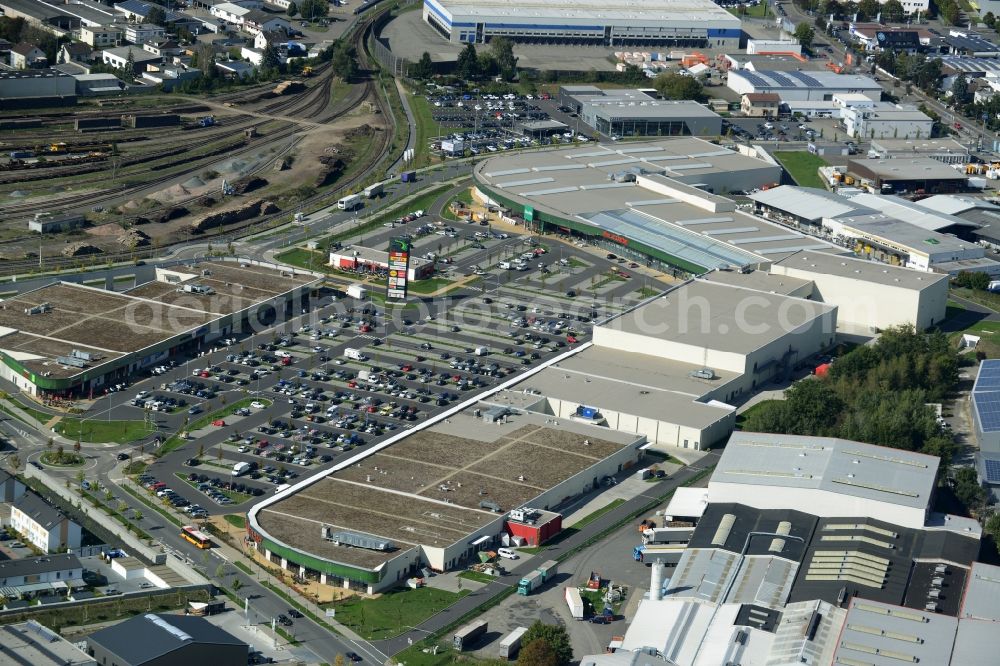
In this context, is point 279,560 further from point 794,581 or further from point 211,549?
point 794,581

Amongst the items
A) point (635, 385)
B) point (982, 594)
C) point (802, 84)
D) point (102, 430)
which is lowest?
point (102, 430)

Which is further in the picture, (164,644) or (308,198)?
(308,198)

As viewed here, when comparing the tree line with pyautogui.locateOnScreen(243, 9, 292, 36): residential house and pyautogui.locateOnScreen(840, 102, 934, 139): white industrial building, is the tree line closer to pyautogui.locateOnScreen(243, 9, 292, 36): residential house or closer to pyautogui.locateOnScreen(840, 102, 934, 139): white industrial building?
pyautogui.locateOnScreen(840, 102, 934, 139): white industrial building

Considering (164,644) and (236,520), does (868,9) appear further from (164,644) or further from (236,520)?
(164,644)

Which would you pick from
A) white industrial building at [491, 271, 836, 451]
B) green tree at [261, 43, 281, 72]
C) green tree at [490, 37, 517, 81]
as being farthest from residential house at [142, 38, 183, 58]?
white industrial building at [491, 271, 836, 451]

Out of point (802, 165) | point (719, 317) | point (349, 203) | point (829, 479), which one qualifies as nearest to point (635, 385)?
point (719, 317)

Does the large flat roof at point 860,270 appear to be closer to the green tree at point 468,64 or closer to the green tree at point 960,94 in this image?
the green tree at point 960,94
